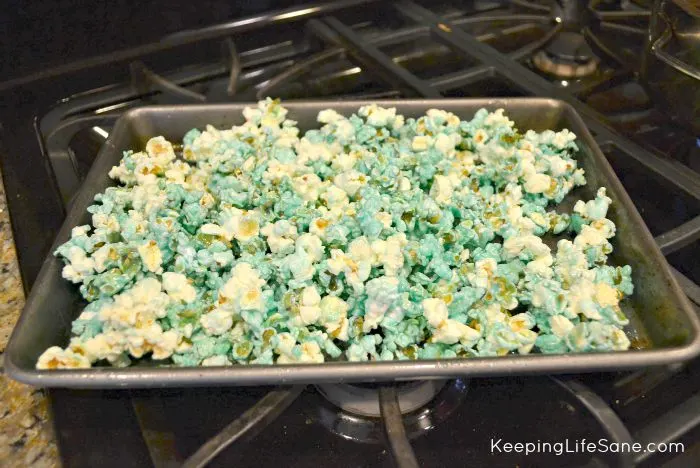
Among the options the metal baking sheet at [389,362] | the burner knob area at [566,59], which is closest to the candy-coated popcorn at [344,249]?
the metal baking sheet at [389,362]

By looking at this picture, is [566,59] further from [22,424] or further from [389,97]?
[22,424]

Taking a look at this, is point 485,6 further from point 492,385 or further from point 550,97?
point 492,385

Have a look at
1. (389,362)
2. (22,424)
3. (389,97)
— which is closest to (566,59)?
(389,97)

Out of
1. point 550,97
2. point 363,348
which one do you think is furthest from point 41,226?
point 550,97

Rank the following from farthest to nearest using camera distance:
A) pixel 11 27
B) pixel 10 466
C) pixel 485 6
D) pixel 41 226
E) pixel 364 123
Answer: pixel 485 6, pixel 11 27, pixel 364 123, pixel 41 226, pixel 10 466

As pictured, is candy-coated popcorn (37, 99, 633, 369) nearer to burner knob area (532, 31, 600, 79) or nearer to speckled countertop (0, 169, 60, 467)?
speckled countertop (0, 169, 60, 467)

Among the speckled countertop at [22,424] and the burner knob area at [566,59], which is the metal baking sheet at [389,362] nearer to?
the speckled countertop at [22,424]
